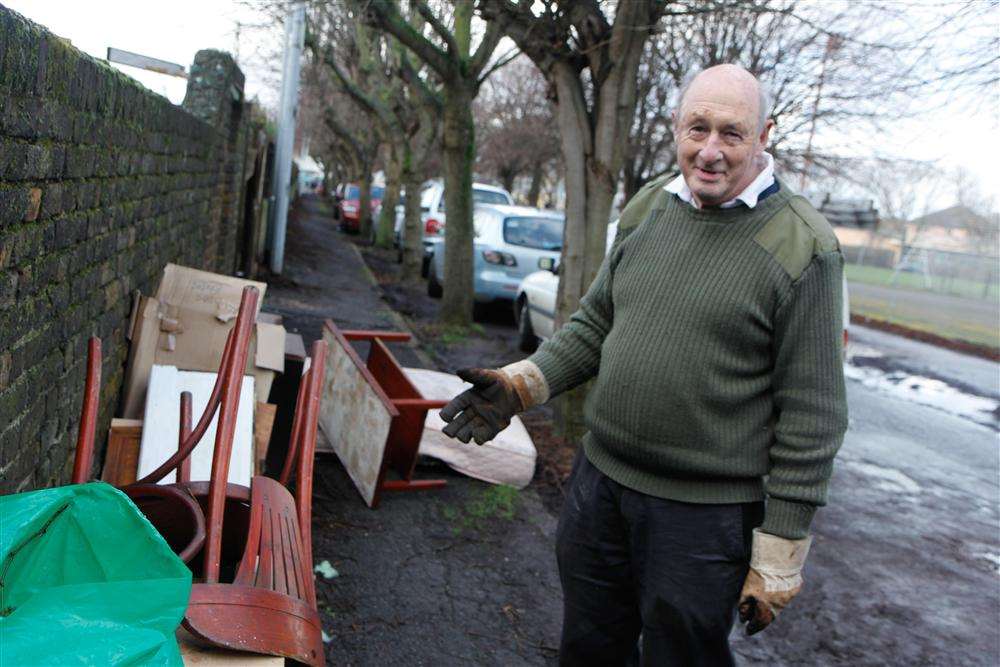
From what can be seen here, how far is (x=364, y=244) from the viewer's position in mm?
28047

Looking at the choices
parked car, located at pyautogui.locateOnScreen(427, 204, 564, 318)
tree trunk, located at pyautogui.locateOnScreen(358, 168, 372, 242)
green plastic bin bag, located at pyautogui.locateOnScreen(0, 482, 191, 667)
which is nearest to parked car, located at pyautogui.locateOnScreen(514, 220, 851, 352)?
parked car, located at pyautogui.locateOnScreen(427, 204, 564, 318)

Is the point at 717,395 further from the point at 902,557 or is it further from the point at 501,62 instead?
the point at 501,62

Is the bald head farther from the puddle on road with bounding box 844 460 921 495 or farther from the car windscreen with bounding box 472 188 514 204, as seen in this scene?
the car windscreen with bounding box 472 188 514 204

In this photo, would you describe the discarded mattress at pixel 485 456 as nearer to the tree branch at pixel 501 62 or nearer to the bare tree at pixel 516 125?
the tree branch at pixel 501 62

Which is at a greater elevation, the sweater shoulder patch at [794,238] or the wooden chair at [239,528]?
the sweater shoulder patch at [794,238]

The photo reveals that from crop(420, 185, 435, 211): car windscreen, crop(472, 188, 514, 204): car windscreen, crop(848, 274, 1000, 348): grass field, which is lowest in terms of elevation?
crop(848, 274, 1000, 348): grass field

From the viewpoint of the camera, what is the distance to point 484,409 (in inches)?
108

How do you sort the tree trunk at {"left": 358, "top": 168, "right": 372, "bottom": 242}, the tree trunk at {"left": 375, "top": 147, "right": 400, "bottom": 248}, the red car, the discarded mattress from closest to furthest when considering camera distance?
the discarded mattress → the tree trunk at {"left": 375, "top": 147, "right": 400, "bottom": 248} → the tree trunk at {"left": 358, "top": 168, "right": 372, "bottom": 242} → the red car

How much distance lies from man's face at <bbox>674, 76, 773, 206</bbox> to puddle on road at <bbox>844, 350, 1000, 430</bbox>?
961cm

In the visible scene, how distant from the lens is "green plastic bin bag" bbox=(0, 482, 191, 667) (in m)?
1.42

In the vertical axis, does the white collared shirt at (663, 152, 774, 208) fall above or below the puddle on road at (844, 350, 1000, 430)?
above

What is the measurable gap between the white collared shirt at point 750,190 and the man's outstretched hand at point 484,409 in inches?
28.0

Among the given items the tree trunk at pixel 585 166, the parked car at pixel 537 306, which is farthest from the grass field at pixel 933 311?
the tree trunk at pixel 585 166

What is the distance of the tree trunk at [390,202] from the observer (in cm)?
2382
